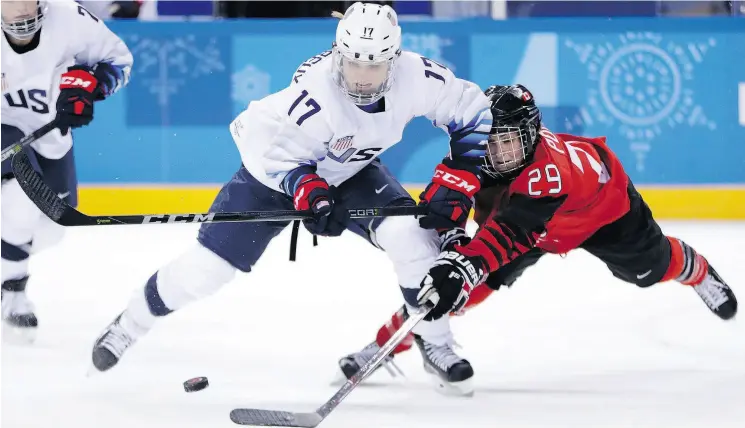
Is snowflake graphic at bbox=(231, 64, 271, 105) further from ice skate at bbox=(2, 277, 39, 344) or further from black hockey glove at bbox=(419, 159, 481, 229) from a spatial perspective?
black hockey glove at bbox=(419, 159, 481, 229)

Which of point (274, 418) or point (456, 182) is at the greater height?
point (456, 182)

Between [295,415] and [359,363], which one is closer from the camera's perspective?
[295,415]

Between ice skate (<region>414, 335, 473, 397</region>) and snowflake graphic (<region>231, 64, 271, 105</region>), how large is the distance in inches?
86.6

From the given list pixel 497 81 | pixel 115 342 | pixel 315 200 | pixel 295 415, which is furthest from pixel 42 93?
pixel 497 81

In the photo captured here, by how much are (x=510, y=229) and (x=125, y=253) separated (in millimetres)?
2441

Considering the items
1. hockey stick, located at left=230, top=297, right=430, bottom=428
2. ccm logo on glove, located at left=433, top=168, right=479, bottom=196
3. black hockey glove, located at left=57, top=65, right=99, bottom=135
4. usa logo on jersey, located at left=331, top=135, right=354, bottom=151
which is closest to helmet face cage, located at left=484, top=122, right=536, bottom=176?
ccm logo on glove, located at left=433, top=168, right=479, bottom=196

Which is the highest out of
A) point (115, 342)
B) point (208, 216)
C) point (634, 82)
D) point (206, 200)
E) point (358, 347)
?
point (208, 216)

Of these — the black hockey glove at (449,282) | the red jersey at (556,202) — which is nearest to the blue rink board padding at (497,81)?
the red jersey at (556,202)

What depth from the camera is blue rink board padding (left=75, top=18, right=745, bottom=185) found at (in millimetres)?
4699

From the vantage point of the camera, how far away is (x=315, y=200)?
252 cm

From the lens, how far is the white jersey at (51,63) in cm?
327

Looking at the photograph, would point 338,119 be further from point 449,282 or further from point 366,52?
point 449,282

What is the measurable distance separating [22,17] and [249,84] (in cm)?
166

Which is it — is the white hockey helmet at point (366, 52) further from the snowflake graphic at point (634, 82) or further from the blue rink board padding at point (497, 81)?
the snowflake graphic at point (634, 82)
